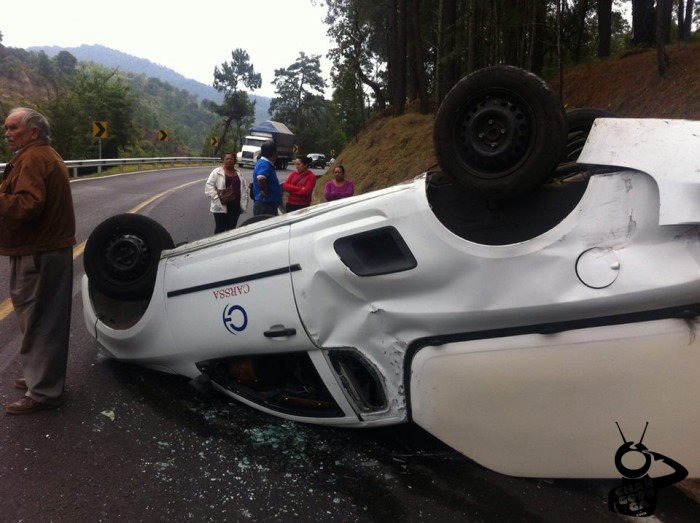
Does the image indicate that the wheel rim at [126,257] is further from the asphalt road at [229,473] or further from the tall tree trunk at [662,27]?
the tall tree trunk at [662,27]

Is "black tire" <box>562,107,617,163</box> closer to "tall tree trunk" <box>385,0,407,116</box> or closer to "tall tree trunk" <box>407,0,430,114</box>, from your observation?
"tall tree trunk" <box>407,0,430,114</box>

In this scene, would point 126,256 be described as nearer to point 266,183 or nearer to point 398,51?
point 266,183

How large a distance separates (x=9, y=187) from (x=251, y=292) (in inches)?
63.6

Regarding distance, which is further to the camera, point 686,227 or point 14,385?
point 14,385

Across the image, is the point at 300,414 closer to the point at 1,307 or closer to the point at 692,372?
the point at 692,372

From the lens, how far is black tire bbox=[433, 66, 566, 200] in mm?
2404

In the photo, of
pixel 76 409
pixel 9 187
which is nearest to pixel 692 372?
pixel 76 409

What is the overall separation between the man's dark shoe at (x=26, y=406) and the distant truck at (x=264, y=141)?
32539mm

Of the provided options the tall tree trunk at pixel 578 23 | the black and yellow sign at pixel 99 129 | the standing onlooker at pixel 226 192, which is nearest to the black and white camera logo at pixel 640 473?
the standing onlooker at pixel 226 192

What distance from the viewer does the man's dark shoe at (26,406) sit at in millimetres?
3164

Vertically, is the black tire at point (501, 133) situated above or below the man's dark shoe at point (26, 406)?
above

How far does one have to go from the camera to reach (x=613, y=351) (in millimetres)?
2137

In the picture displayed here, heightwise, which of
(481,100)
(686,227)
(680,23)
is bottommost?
(686,227)

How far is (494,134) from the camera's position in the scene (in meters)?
2.53
